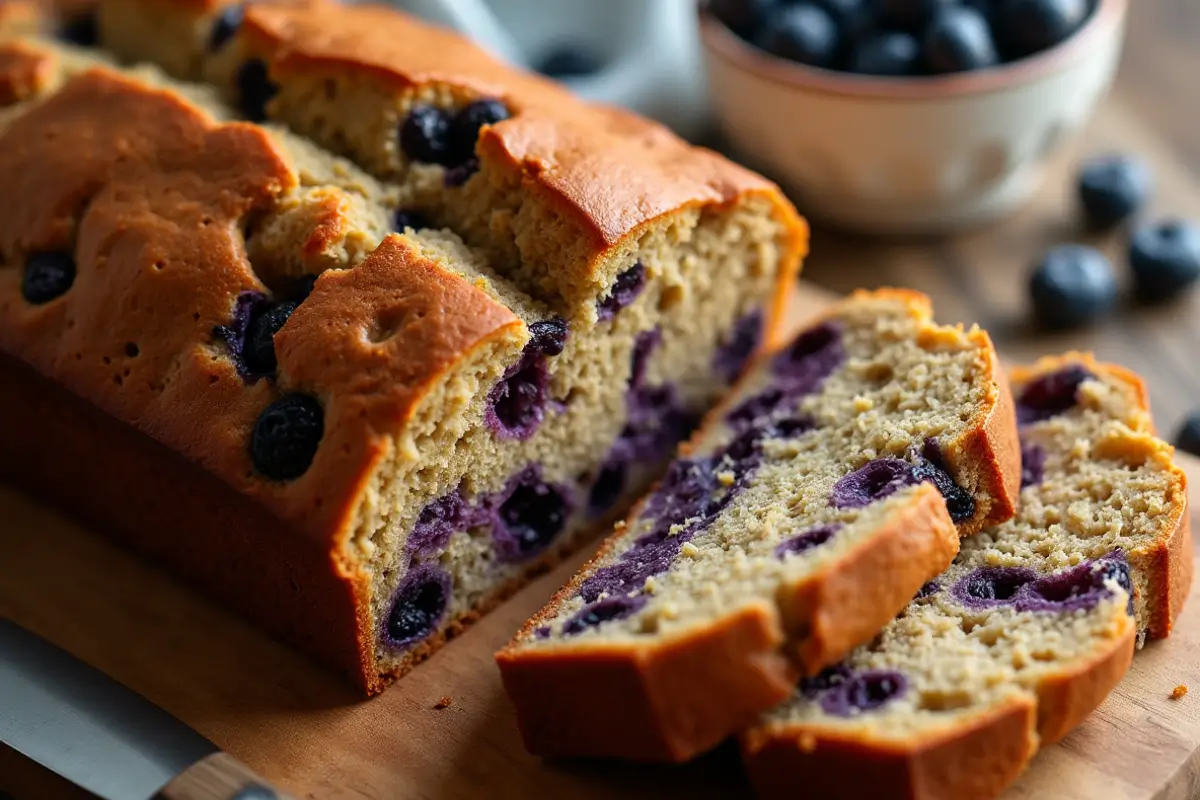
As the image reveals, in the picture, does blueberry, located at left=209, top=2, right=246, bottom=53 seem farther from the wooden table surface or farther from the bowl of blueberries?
the wooden table surface

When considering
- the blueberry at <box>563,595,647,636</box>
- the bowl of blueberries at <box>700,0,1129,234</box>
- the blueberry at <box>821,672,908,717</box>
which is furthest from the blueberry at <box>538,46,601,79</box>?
the blueberry at <box>821,672,908,717</box>

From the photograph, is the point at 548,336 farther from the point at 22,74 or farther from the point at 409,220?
the point at 22,74

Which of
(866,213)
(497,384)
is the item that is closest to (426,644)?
(497,384)

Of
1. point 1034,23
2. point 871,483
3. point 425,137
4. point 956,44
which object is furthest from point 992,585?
point 1034,23

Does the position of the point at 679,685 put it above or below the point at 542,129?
below

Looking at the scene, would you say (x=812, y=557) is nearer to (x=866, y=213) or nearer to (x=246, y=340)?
(x=246, y=340)

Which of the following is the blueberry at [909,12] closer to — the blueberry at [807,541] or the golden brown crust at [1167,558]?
Result: the golden brown crust at [1167,558]
